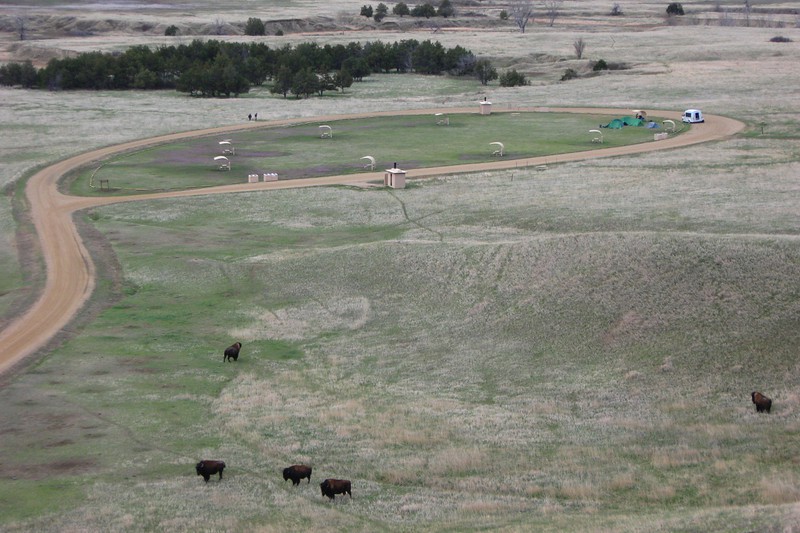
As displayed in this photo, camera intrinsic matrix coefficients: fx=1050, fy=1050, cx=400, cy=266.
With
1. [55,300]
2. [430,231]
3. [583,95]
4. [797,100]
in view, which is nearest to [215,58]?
[583,95]

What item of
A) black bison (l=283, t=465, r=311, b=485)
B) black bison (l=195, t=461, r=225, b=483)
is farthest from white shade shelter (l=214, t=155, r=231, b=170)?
black bison (l=283, t=465, r=311, b=485)

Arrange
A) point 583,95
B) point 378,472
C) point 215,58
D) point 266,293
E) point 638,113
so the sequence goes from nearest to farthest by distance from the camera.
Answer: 1. point 378,472
2. point 266,293
3. point 638,113
4. point 583,95
5. point 215,58

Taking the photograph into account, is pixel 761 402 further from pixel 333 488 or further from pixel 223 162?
pixel 223 162

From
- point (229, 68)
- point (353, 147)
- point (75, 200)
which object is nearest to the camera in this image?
point (75, 200)

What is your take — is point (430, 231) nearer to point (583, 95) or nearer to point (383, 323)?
point (383, 323)

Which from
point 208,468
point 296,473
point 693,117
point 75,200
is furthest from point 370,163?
point 296,473

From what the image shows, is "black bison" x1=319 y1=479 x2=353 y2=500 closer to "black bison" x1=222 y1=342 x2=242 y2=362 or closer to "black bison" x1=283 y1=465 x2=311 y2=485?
"black bison" x1=283 y1=465 x2=311 y2=485

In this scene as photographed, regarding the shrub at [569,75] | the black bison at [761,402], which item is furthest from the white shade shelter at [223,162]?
the shrub at [569,75]
